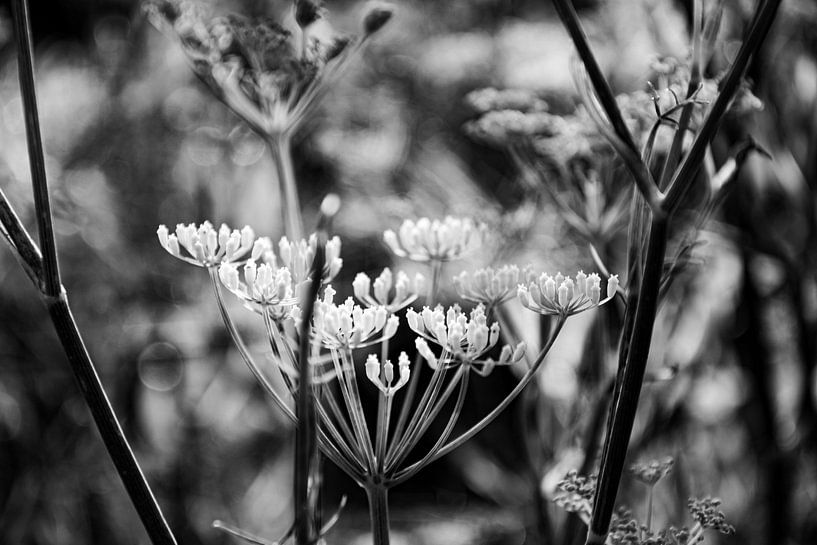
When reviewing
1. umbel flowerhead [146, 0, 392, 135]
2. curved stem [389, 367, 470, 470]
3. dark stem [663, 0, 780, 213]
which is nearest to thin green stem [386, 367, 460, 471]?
curved stem [389, 367, 470, 470]

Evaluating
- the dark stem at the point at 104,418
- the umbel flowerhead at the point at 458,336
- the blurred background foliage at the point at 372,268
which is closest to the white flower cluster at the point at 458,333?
the umbel flowerhead at the point at 458,336

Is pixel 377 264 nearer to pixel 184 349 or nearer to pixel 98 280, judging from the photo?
pixel 184 349

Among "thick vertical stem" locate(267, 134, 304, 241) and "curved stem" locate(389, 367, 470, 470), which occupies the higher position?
"thick vertical stem" locate(267, 134, 304, 241)

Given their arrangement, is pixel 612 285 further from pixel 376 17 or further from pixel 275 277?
pixel 376 17

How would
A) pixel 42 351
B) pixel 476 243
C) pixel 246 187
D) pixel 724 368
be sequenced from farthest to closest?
pixel 246 187
pixel 42 351
pixel 724 368
pixel 476 243

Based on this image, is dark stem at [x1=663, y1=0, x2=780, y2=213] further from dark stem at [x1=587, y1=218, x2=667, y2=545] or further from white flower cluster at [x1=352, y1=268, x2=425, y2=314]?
white flower cluster at [x1=352, y1=268, x2=425, y2=314]

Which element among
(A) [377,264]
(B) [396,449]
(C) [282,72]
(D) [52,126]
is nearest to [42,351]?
(D) [52,126]

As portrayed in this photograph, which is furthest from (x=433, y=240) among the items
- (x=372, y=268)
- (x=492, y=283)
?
(x=372, y=268)
